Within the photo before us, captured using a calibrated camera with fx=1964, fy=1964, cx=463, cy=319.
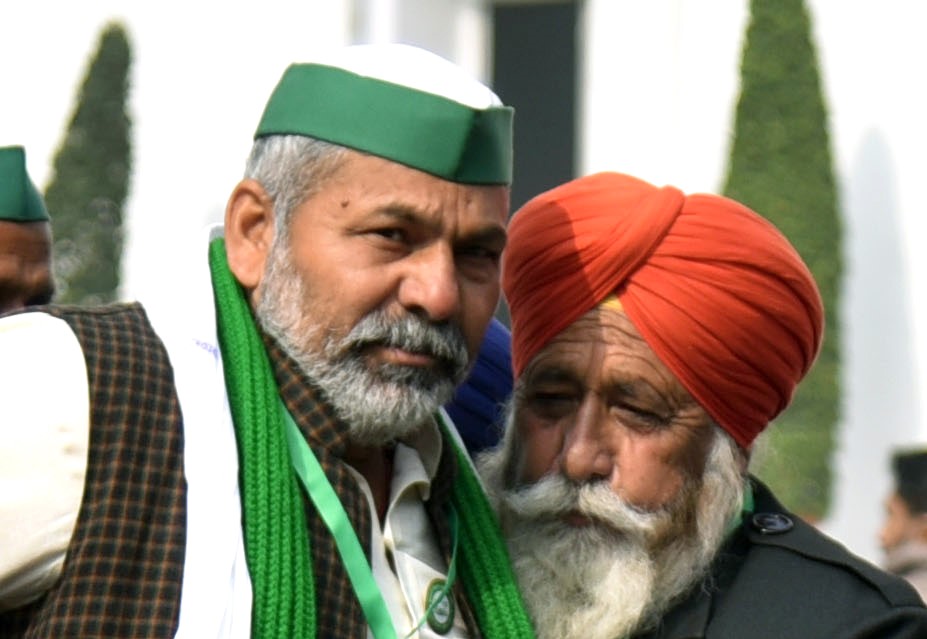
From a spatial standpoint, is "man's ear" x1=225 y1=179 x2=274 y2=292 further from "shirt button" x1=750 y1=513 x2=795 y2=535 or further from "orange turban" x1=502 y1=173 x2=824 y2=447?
"shirt button" x1=750 y1=513 x2=795 y2=535

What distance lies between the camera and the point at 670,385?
3748mm

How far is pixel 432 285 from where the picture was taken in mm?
3135

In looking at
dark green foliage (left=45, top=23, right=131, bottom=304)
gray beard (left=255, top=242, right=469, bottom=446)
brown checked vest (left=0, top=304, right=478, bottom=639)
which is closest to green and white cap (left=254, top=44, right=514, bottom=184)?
gray beard (left=255, top=242, right=469, bottom=446)

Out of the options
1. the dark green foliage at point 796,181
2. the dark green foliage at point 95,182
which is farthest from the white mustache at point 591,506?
the dark green foliage at point 95,182

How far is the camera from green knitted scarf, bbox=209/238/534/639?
2.96m

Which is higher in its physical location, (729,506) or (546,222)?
(546,222)

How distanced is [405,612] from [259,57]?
7886mm

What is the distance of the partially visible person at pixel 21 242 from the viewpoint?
4.79 metres

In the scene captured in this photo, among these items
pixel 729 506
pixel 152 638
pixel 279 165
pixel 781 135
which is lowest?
Answer: pixel 781 135

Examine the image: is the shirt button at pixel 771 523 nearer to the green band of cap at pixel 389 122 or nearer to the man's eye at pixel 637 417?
the man's eye at pixel 637 417

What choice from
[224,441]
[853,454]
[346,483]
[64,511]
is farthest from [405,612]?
[853,454]

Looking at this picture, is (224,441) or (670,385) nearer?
(224,441)

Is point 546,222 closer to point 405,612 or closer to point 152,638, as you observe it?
point 405,612

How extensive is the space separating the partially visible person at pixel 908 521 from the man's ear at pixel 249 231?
3.23 metres
